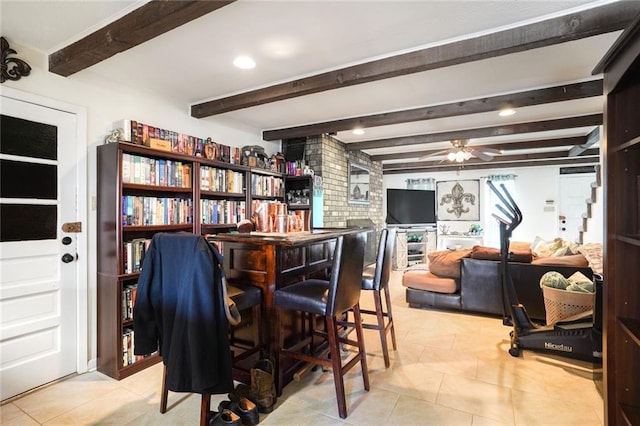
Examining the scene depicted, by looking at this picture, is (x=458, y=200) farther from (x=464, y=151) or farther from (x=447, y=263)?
(x=447, y=263)

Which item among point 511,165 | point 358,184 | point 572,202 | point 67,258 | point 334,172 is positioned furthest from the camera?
point 511,165

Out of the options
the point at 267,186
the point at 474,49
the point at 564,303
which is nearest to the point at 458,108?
the point at 474,49

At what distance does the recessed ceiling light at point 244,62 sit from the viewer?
2.33 meters

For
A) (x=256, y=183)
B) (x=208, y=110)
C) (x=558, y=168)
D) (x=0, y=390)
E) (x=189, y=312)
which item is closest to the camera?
(x=189, y=312)

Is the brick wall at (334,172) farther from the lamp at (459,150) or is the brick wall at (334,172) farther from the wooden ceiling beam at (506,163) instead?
the wooden ceiling beam at (506,163)

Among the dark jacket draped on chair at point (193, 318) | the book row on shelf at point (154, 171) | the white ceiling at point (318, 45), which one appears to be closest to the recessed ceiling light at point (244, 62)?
the white ceiling at point (318, 45)

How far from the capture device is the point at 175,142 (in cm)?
301

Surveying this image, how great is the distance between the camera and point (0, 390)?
203 centimetres

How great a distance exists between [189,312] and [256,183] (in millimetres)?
2534

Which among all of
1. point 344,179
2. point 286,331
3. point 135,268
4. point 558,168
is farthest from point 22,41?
point 558,168

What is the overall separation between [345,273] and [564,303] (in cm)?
224

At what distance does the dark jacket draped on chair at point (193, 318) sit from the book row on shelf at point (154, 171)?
1.12 metres

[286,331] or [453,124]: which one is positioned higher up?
[453,124]

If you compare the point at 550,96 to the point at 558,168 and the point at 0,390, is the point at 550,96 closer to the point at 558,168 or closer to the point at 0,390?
the point at 0,390
